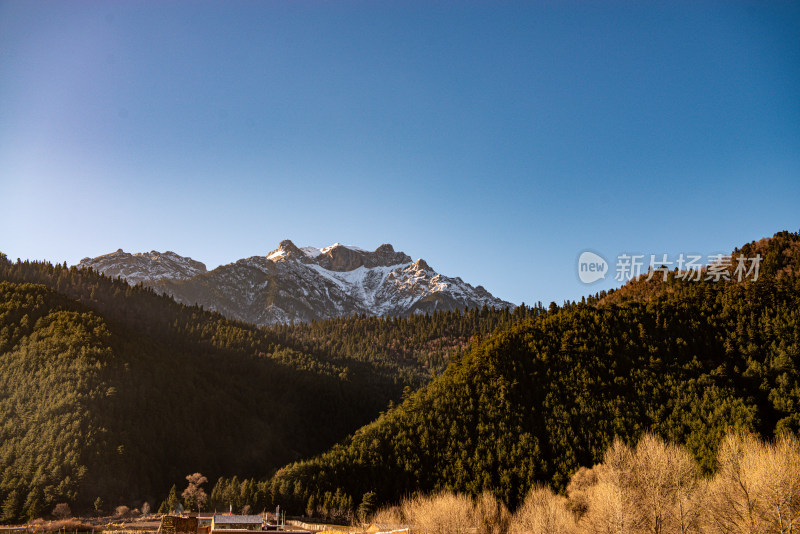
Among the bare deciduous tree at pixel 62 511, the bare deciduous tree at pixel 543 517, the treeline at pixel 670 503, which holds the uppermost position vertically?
the treeline at pixel 670 503

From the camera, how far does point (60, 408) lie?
472 ft

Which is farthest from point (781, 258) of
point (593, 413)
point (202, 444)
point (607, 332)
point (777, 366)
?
point (202, 444)

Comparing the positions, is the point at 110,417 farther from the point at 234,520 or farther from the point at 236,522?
the point at 234,520

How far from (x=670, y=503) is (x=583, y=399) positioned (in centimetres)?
6700

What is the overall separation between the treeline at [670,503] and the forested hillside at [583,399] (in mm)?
26732

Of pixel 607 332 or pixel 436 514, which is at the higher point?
pixel 607 332

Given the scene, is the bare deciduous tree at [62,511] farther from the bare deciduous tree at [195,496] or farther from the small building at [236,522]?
the small building at [236,522]

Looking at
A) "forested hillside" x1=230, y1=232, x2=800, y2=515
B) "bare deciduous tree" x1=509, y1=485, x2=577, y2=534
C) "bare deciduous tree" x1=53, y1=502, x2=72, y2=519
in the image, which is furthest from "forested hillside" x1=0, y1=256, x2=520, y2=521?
"bare deciduous tree" x1=509, y1=485, x2=577, y2=534

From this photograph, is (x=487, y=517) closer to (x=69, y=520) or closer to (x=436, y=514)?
(x=436, y=514)

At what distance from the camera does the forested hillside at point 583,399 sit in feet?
381

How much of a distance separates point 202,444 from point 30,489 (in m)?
49.1

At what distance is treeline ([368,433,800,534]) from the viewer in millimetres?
51906

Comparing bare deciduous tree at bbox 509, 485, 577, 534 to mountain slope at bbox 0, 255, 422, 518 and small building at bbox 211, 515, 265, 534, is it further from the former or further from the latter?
mountain slope at bbox 0, 255, 422, 518

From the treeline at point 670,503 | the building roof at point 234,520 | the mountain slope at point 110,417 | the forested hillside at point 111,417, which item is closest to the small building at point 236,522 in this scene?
the building roof at point 234,520
